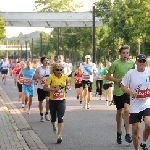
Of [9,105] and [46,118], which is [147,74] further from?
[9,105]

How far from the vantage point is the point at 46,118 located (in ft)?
54.9

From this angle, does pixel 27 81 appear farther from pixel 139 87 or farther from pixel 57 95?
pixel 139 87

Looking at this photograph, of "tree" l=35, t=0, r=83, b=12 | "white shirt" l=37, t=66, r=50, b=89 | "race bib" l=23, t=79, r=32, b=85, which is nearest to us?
"white shirt" l=37, t=66, r=50, b=89

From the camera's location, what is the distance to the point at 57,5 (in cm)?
9050

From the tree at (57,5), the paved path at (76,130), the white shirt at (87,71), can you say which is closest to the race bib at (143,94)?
the paved path at (76,130)

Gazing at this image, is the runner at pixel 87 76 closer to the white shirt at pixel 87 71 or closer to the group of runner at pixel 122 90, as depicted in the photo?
the white shirt at pixel 87 71

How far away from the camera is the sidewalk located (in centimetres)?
1108

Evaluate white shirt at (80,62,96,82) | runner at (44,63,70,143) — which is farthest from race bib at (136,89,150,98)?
white shirt at (80,62,96,82)

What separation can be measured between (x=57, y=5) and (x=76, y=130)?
3043 inches

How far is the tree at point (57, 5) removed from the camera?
87625 millimetres

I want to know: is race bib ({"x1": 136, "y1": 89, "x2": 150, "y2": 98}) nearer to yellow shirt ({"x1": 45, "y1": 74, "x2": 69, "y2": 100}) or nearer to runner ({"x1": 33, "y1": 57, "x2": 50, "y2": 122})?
yellow shirt ({"x1": 45, "y1": 74, "x2": 69, "y2": 100})

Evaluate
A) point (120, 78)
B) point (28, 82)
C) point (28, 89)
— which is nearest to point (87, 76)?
point (28, 82)

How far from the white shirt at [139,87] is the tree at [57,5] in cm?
7576

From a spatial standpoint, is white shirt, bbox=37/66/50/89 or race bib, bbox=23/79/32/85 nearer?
white shirt, bbox=37/66/50/89
